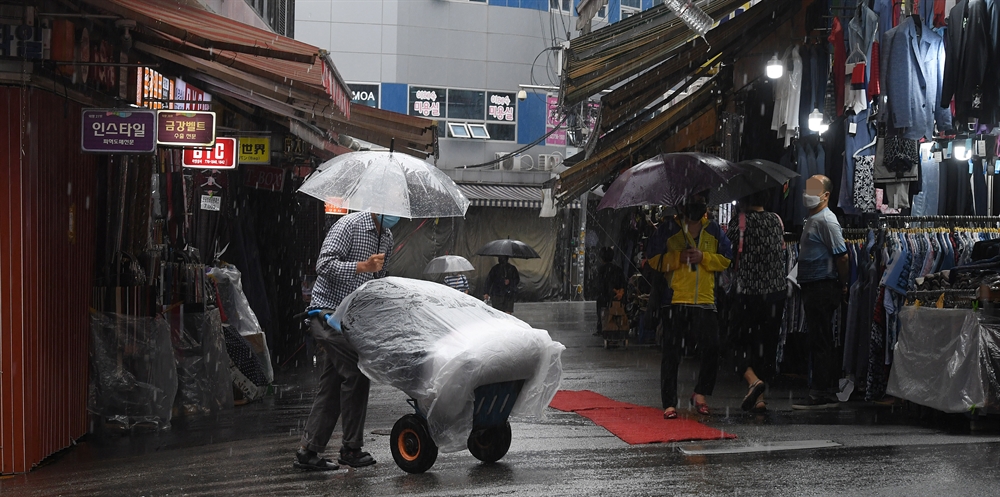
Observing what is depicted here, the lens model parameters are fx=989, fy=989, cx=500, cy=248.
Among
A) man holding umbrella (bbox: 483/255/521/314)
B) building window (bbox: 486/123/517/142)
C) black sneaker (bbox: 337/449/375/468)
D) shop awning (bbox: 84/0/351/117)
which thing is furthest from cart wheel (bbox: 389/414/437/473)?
building window (bbox: 486/123/517/142)

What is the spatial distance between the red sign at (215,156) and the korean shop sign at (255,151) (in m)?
1.13

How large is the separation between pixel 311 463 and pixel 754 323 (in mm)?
4739

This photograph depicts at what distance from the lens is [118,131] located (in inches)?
300

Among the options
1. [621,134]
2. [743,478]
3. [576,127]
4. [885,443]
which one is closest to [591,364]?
[621,134]

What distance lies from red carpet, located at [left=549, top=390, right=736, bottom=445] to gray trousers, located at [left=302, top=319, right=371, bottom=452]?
2.25 meters

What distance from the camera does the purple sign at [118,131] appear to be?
759 cm

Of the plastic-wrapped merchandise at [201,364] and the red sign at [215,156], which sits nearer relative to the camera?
the plastic-wrapped merchandise at [201,364]

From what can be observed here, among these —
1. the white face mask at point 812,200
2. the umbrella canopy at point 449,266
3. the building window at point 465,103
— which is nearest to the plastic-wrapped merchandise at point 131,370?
the white face mask at point 812,200

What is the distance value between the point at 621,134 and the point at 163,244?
7.97 meters

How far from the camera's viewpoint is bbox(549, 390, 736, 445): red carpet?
7.95 metres

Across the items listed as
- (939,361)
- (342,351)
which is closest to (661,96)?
(939,361)

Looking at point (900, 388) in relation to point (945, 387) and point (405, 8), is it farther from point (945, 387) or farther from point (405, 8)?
point (405, 8)

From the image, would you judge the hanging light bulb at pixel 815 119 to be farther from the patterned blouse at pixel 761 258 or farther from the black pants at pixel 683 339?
the black pants at pixel 683 339

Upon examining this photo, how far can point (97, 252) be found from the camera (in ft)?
28.0
